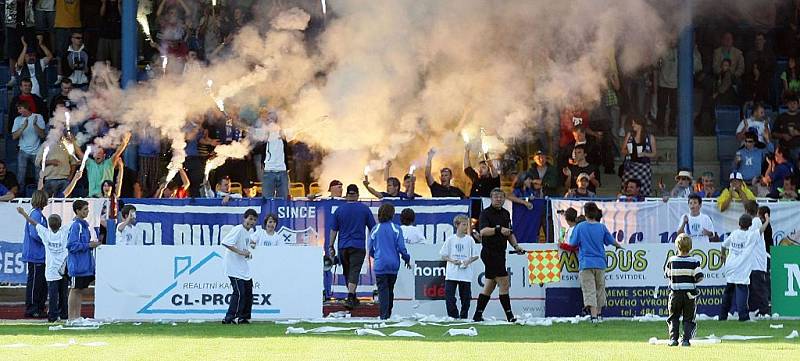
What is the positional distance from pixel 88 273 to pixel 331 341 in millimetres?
4656

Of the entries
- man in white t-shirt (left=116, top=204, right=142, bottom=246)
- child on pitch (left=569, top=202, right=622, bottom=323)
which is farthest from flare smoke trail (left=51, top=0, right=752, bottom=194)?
child on pitch (left=569, top=202, right=622, bottom=323)

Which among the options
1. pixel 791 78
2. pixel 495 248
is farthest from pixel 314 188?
pixel 791 78

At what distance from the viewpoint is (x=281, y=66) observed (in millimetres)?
25438

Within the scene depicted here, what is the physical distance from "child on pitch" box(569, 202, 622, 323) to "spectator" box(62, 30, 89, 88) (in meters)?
10.3

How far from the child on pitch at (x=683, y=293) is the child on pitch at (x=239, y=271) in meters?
5.68

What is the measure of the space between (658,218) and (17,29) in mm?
12615

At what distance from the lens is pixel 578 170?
23.9 m

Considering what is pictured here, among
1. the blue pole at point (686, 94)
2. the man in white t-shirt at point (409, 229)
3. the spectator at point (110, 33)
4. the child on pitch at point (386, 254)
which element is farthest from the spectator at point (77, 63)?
the blue pole at point (686, 94)

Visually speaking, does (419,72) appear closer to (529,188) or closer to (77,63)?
(529,188)

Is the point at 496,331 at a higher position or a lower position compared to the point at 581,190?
lower

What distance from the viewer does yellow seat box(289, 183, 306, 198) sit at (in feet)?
79.8

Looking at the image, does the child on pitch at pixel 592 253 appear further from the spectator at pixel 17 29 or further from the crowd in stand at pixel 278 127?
the spectator at pixel 17 29

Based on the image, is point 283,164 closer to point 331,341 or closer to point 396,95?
point 396,95

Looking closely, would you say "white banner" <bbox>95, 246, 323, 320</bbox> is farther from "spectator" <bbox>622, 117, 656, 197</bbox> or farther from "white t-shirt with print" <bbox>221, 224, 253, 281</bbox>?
"spectator" <bbox>622, 117, 656, 197</bbox>
